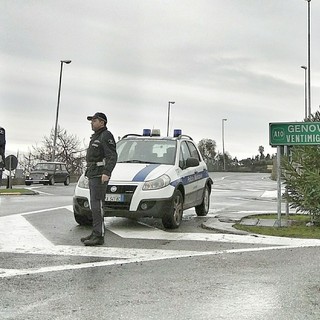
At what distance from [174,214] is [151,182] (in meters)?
0.73

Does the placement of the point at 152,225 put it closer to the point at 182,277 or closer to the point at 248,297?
the point at 182,277

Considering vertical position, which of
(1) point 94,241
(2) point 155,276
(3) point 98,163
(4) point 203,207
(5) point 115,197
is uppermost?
(3) point 98,163

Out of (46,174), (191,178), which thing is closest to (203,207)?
(191,178)

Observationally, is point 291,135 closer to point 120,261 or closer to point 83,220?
point 83,220

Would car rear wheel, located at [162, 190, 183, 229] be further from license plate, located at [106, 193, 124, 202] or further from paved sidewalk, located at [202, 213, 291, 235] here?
license plate, located at [106, 193, 124, 202]

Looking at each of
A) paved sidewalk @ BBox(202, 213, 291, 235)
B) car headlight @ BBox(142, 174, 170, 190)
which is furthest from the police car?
paved sidewalk @ BBox(202, 213, 291, 235)

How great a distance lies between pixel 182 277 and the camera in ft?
17.6

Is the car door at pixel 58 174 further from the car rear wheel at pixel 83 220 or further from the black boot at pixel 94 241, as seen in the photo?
the black boot at pixel 94 241

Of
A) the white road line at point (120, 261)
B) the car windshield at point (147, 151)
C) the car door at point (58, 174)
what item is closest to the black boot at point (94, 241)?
the white road line at point (120, 261)

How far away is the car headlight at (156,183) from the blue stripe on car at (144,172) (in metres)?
0.14

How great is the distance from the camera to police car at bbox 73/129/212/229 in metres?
8.70

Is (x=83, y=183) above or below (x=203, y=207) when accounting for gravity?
above

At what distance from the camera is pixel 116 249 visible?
22.8 ft

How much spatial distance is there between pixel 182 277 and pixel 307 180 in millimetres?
4686
